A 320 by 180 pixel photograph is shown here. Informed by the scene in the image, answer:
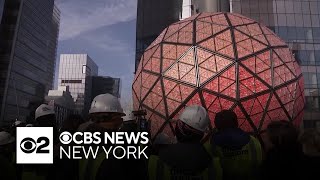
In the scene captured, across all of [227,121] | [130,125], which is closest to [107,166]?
[227,121]

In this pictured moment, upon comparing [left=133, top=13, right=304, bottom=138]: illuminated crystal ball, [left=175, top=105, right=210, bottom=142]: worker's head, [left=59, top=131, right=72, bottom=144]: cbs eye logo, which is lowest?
[left=59, top=131, right=72, bottom=144]: cbs eye logo

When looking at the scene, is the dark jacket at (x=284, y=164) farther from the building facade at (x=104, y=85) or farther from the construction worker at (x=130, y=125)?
the building facade at (x=104, y=85)

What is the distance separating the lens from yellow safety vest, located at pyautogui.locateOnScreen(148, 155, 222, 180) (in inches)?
94.7

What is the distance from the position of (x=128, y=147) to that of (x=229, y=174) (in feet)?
4.04

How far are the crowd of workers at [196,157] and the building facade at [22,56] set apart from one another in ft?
209

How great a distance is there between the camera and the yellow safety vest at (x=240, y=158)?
3217mm

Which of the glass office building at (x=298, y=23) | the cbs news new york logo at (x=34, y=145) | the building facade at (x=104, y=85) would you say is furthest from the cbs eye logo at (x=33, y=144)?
the building facade at (x=104, y=85)

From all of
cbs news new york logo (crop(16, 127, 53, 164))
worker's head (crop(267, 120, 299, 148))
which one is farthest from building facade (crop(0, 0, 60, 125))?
worker's head (crop(267, 120, 299, 148))

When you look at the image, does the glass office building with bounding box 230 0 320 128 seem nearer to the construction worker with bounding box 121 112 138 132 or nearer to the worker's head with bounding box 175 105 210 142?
the construction worker with bounding box 121 112 138 132

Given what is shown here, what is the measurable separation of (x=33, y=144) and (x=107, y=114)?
965 millimetres

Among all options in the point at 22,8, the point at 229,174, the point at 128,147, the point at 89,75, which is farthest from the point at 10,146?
the point at 89,75

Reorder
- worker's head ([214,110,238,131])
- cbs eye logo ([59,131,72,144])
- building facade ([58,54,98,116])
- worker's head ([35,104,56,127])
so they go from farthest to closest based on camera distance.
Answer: building facade ([58,54,98,116]) → worker's head ([35,104,56,127]) → worker's head ([214,110,238,131]) → cbs eye logo ([59,131,72,144])

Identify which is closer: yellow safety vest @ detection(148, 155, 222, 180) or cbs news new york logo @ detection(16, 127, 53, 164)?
yellow safety vest @ detection(148, 155, 222, 180)

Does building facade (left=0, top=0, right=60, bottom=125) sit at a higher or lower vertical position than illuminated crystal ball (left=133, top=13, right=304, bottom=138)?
higher
